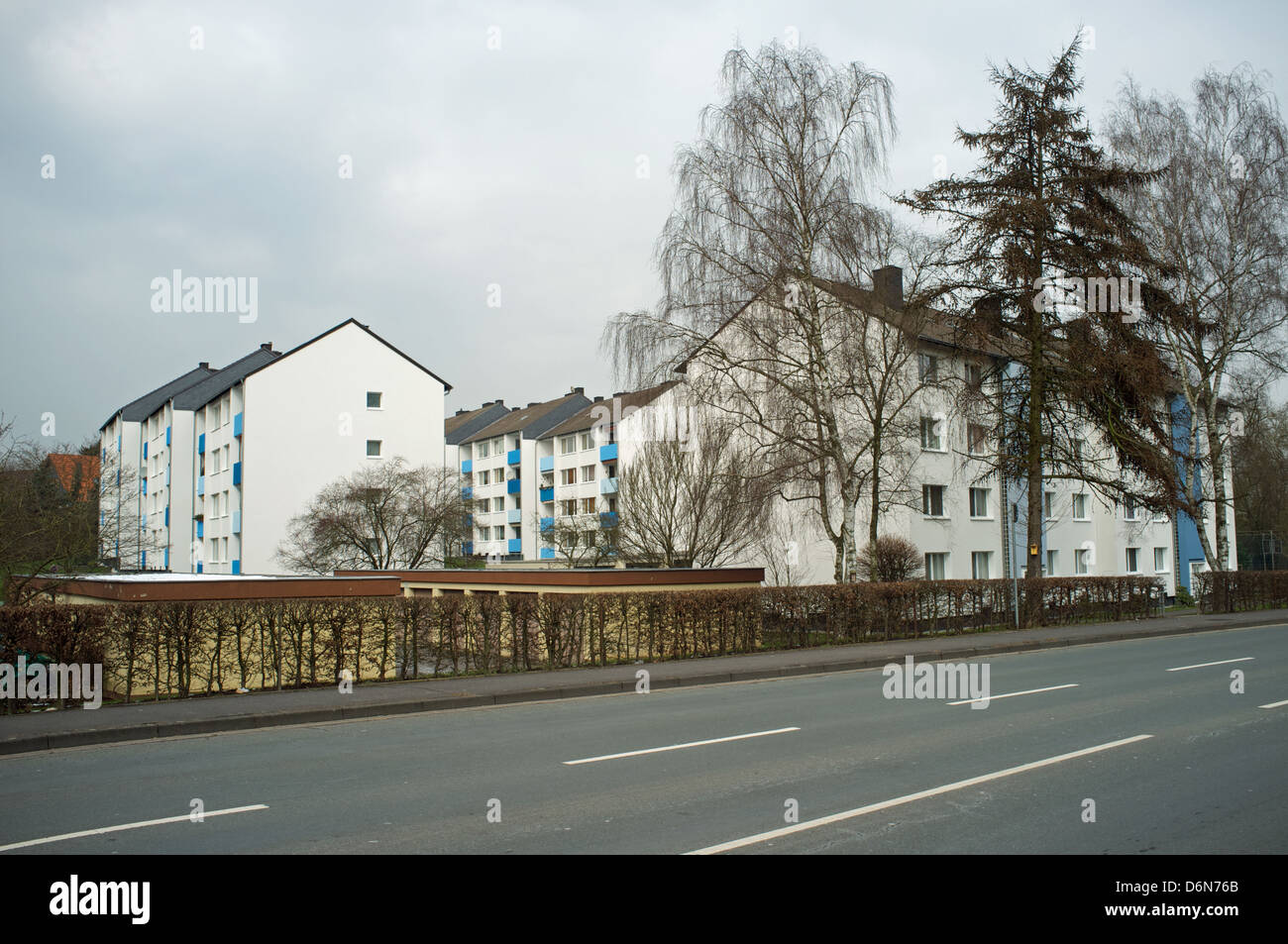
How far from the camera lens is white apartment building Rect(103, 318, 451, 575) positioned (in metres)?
44.5

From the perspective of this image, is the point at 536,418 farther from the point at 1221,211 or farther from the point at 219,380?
the point at 1221,211

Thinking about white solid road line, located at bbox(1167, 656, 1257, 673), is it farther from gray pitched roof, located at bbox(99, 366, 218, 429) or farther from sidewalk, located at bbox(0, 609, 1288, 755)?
gray pitched roof, located at bbox(99, 366, 218, 429)

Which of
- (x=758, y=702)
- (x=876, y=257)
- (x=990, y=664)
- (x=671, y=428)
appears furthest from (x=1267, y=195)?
(x=758, y=702)

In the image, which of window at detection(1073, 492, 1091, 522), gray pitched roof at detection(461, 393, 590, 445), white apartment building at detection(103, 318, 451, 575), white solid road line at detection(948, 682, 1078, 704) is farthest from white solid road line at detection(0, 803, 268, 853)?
gray pitched roof at detection(461, 393, 590, 445)

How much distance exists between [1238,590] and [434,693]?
28764 mm

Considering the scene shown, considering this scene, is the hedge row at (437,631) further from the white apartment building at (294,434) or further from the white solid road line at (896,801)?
the white apartment building at (294,434)

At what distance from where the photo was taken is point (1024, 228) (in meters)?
24.5

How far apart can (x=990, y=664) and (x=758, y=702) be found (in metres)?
6.55

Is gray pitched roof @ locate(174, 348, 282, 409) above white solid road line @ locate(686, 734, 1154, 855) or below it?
above

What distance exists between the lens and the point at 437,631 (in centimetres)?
1562

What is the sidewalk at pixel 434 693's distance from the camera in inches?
423

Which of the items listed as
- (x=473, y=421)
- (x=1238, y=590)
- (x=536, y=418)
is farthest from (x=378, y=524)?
(x=473, y=421)

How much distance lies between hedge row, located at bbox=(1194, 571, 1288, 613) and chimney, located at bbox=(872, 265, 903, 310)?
16006mm

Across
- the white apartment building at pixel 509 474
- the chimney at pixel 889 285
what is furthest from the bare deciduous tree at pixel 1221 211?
the white apartment building at pixel 509 474
